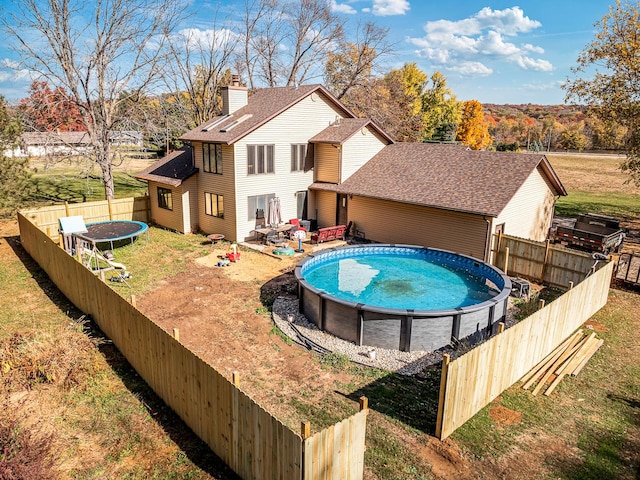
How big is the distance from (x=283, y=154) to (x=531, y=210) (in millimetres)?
12571

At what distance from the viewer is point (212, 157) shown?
22.5 m

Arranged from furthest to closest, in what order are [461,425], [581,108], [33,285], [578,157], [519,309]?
[578,157] < [581,108] < [33,285] < [519,309] < [461,425]

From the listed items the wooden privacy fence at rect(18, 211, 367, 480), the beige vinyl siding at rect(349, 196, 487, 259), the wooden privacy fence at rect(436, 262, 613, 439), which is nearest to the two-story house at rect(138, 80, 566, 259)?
the beige vinyl siding at rect(349, 196, 487, 259)

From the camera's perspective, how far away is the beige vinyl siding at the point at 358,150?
2327 cm

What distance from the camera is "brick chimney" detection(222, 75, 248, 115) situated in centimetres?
2477

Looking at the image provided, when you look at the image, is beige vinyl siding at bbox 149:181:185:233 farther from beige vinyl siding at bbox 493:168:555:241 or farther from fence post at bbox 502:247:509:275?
fence post at bbox 502:247:509:275

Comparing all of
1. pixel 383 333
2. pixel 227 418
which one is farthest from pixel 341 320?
pixel 227 418

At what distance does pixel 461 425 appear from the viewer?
8.29 m

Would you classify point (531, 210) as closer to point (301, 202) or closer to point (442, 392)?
point (301, 202)

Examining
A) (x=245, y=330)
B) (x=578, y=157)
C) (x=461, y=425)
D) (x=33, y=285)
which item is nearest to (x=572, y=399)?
(x=461, y=425)

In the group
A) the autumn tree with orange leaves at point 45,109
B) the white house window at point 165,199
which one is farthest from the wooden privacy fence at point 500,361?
the autumn tree with orange leaves at point 45,109

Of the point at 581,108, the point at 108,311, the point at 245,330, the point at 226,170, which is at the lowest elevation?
the point at 245,330

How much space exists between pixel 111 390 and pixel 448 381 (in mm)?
6914

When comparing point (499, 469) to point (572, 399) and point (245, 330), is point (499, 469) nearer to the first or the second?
point (572, 399)
